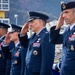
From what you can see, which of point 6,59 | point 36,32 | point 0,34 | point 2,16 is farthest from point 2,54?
point 2,16

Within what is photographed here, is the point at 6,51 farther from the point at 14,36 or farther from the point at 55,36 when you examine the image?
the point at 55,36

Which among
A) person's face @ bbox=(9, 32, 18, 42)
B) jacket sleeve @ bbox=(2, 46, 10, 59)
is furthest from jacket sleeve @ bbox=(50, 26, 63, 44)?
jacket sleeve @ bbox=(2, 46, 10, 59)

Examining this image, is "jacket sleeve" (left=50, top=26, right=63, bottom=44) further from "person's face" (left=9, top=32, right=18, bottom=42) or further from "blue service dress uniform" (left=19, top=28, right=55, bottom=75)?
"person's face" (left=9, top=32, right=18, bottom=42)

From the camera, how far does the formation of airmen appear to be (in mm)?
3824

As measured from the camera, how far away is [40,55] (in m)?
4.38

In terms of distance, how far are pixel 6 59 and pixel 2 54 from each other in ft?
0.45

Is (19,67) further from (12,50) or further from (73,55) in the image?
(73,55)

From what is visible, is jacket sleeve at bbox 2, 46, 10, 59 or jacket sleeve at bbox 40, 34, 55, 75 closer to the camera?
jacket sleeve at bbox 40, 34, 55, 75

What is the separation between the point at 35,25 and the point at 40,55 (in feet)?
1.35

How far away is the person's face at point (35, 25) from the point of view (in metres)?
4.49

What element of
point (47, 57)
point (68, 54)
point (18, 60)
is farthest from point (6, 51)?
Result: point (68, 54)

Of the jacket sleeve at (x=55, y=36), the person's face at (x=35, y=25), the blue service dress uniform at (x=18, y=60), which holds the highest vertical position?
the person's face at (x=35, y=25)

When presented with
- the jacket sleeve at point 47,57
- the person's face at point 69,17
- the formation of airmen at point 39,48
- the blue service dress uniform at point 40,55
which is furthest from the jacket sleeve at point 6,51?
the person's face at point 69,17

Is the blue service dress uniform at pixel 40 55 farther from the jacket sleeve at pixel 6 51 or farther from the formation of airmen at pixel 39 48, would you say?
the jacket sleeve at pixel 6 51
